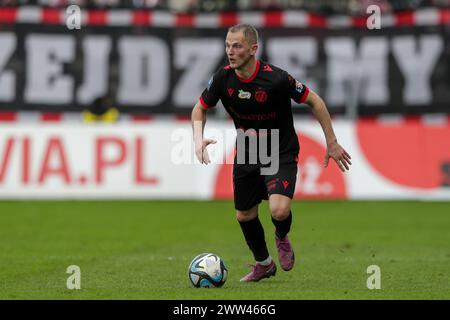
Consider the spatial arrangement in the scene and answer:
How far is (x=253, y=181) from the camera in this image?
404 inches

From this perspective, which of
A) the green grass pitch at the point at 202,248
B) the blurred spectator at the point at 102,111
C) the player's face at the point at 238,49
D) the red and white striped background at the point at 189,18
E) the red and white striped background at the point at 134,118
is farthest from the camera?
the red and white striped background at the point at 189,18

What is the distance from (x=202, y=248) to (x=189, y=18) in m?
9.94

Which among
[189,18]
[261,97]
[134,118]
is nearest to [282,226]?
[261,97]

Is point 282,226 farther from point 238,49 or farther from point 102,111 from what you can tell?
point 102,111

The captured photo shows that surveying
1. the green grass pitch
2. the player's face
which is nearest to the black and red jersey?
the player's face

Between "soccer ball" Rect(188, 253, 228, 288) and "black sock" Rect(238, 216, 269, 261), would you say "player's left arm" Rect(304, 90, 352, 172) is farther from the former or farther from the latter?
"soccer ball" Rect(188, 253, 228, 288)

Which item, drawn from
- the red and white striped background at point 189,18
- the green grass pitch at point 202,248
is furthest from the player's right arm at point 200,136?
the red and white striped background at point 189,18

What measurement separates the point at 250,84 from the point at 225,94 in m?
0.28

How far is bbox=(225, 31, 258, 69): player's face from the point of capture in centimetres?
Result: 975

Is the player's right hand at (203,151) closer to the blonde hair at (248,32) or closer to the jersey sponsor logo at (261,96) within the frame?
the jersey sponsor logo at (261,96)

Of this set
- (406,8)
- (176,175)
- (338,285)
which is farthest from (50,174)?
(338,285)

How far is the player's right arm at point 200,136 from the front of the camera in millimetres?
9602

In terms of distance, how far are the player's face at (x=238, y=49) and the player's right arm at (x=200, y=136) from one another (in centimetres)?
62

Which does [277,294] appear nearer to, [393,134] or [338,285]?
[338,285]
